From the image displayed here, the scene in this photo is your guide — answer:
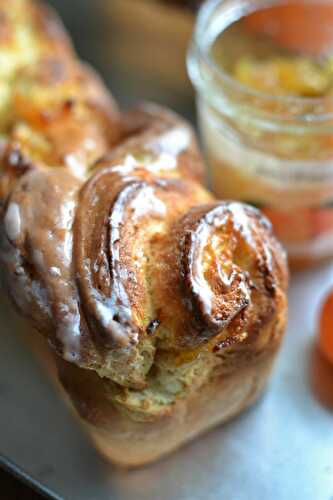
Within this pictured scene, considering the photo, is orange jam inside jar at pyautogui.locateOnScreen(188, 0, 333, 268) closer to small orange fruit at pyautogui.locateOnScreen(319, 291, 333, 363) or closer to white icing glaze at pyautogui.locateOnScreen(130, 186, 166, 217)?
small orange fruit at pyautogui.locateOnScreen(319, 291, 333, 363)

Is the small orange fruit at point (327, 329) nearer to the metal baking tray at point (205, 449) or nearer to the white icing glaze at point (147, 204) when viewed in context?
A: the metal baking tray at point (205, 449)

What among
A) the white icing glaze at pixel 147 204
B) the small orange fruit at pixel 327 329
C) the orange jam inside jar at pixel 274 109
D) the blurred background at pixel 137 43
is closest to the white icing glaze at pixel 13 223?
the white icing glaze at pixel 147 204

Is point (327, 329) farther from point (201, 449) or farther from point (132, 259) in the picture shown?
Answer: point (132, 259)

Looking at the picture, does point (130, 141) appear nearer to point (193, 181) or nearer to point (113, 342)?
point (193, 181)

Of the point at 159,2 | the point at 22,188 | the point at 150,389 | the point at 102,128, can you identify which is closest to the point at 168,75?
the point at 159,2

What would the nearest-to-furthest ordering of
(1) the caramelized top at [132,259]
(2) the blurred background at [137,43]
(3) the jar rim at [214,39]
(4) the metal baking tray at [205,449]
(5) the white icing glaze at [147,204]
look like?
(1) the caramelized top at [132,259], (5) the white icing glaze at [147,204], (4) the metal baking tray at [205,449], (3) the jar rim at [214,39], (2) the blurred background at [137,43]

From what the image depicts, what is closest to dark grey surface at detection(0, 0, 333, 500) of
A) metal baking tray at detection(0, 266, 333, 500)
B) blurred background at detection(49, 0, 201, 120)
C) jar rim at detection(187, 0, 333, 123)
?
metal baking tray at detection(0, 266, 333, 500)

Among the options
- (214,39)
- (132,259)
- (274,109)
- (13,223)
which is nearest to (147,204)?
(132,259)
